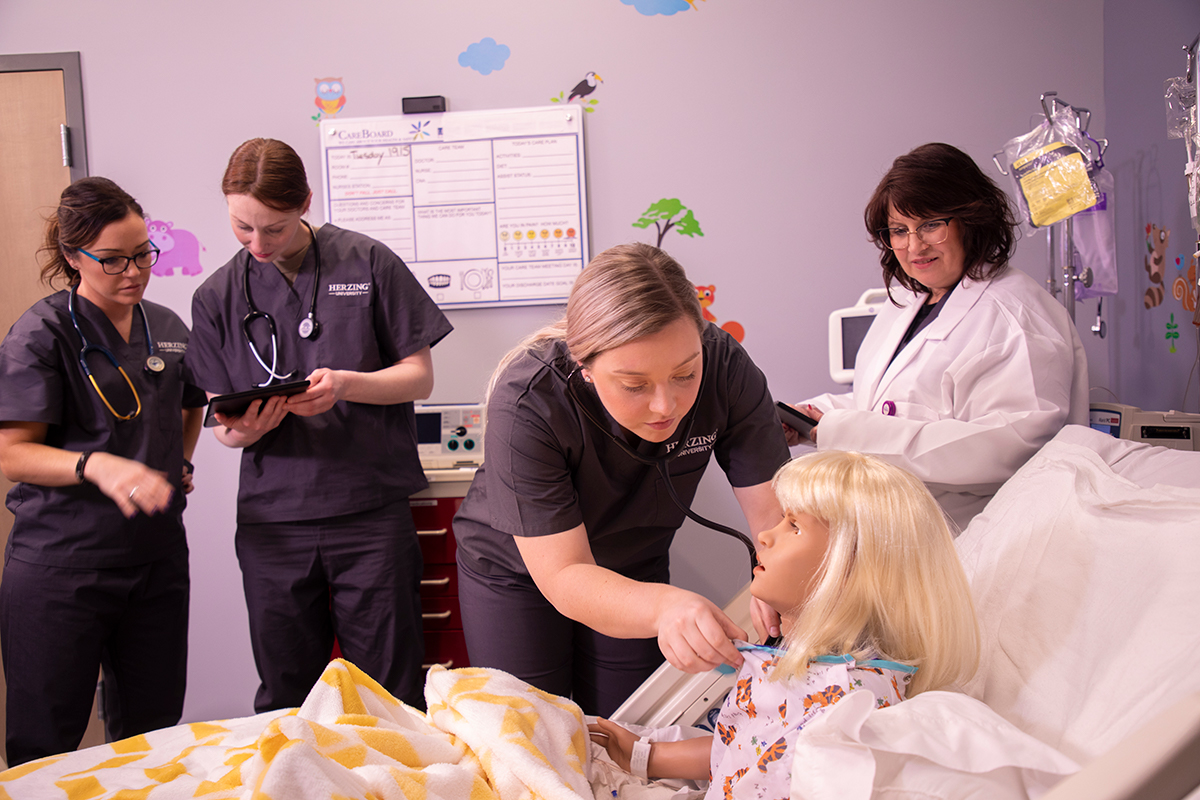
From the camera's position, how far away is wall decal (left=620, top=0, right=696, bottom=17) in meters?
2.52

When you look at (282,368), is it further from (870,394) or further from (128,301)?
(870,394)

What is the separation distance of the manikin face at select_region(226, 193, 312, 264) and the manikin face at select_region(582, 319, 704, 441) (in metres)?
1.03

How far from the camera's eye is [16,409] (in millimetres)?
1607

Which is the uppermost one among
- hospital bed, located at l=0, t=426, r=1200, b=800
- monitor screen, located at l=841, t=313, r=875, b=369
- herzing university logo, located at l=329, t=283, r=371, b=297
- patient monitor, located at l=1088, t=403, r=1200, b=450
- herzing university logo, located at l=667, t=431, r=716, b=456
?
herzing university logo, located at l=329, t=283, r=371, b=297

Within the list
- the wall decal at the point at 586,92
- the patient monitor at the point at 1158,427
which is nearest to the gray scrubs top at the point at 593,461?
the patient monitor at the point at 1158,427

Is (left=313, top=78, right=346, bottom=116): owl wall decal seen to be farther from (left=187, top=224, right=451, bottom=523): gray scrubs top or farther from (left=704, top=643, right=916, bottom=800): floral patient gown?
(left=704, top=643, right=916, bottom=800): floral patient gown

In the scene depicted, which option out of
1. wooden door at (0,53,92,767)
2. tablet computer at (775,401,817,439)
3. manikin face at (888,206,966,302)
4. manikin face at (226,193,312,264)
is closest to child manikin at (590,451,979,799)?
tablet computer at (775,401,817,439)

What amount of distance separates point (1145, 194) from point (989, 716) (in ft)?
6.07

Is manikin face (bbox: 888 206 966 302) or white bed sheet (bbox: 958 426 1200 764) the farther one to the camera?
manikin face (bbox: 888 206 966 302)

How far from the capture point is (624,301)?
3.35ft

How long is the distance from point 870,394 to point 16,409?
1.88 m

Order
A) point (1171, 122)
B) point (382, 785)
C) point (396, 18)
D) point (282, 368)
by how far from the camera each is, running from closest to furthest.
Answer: point (382, 785), point (1171, 122), point (282, 368), point (396, 18)

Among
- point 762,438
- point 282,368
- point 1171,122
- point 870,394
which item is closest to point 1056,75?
point 1171,122

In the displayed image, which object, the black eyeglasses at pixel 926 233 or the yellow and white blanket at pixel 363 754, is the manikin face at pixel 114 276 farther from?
the black eyeglasses at pixel 926 233
